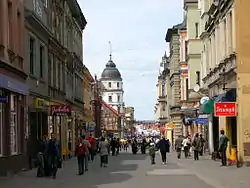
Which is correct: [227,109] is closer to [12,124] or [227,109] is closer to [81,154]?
[81,154]

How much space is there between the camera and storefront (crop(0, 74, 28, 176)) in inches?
1024

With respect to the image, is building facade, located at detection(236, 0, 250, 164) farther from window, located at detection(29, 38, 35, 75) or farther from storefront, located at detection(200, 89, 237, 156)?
window, located at detection(29, 38, 35, 75)

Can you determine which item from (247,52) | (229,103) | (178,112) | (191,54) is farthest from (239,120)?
(178,112)

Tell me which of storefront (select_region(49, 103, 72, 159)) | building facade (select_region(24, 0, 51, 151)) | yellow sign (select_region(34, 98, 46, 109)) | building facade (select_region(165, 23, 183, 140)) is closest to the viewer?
building facade (select_region(24, 0, 51, 151))

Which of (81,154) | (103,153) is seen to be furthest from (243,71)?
(103,153)

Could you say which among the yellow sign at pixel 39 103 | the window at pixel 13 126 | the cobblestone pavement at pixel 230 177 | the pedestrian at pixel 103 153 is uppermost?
the yellow sign at pixel 39 103

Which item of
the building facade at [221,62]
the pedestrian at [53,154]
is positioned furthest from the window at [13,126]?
the building facade at [221,62]

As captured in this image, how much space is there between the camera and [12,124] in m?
28.5

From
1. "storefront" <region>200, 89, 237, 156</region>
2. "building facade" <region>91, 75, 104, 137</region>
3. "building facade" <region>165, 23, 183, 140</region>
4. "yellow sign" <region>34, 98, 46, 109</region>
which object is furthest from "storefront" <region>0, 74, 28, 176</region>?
"building facade" <region>91, 75, 104, 137</region>

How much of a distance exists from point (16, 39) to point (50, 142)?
5.38 metres

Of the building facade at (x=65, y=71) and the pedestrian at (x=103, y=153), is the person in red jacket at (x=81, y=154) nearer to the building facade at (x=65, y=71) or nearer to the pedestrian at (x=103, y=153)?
the pedestrian at (x=103, y=153)

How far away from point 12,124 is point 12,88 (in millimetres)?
2333

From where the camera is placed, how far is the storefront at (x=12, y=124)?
2600 centimetres

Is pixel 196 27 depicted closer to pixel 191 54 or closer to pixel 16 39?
pixel 191 54
